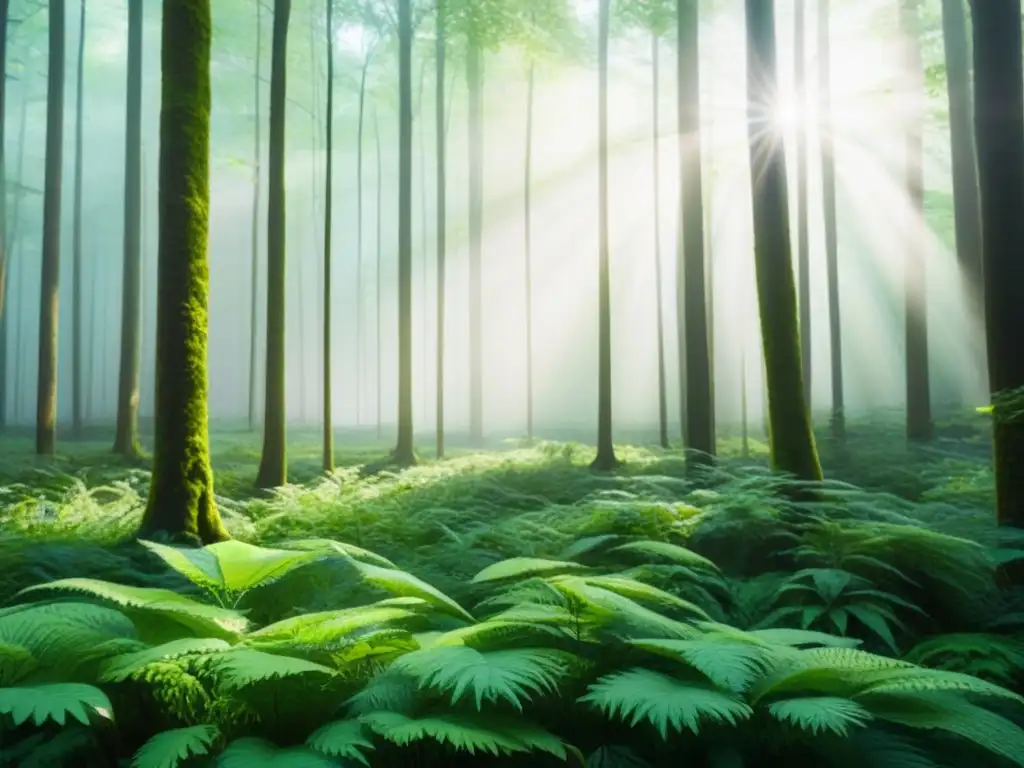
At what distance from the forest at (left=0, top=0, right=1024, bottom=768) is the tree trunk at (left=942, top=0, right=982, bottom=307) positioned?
3.3 inches

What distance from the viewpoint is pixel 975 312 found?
15602 mm

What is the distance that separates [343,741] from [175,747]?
1.60ft

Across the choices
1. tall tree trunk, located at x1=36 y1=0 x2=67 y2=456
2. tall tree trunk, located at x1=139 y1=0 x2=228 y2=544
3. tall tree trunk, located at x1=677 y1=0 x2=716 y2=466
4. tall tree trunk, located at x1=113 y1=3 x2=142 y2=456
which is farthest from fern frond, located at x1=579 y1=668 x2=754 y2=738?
tall tree trunk, located at x1=36 y1=0 x2=67 y2=456

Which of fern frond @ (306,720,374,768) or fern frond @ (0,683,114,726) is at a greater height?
fern frond @ (0,683,114,726)

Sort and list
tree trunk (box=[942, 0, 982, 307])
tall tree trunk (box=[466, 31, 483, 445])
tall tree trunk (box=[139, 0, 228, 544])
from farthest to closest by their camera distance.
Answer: tall tree trunk (box=[466, 31, 483, 445]) < tree trunk (box=[942, 0, 982, 307]) < tall tree trunk (box=[139, 0, 228, 544])

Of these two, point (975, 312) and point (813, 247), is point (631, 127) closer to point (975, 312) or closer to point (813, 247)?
point (975, 312)

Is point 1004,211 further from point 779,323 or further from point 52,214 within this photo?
point 52,214

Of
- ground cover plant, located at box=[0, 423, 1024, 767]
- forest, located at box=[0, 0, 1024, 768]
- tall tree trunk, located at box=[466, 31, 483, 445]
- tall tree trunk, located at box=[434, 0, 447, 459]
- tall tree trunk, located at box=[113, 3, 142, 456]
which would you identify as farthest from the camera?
tall tree trunk, located at box=[466, 31, 483, 445]

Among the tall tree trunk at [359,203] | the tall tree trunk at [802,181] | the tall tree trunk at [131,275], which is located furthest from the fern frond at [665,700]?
the tall tree trunk at [359,203]

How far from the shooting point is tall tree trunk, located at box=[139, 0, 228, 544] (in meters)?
6.07

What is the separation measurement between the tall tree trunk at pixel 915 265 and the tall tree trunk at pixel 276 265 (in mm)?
11853

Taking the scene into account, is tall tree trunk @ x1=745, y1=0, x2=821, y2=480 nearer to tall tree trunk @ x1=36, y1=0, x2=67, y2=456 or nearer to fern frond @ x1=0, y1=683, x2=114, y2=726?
fern frond @ x1=0, y1=683, x2=114, y2=726

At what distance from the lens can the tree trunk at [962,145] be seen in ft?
46.5

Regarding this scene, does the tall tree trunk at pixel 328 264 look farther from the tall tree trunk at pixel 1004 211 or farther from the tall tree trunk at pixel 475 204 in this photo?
the tall tree trunk at pixel 1004 211
